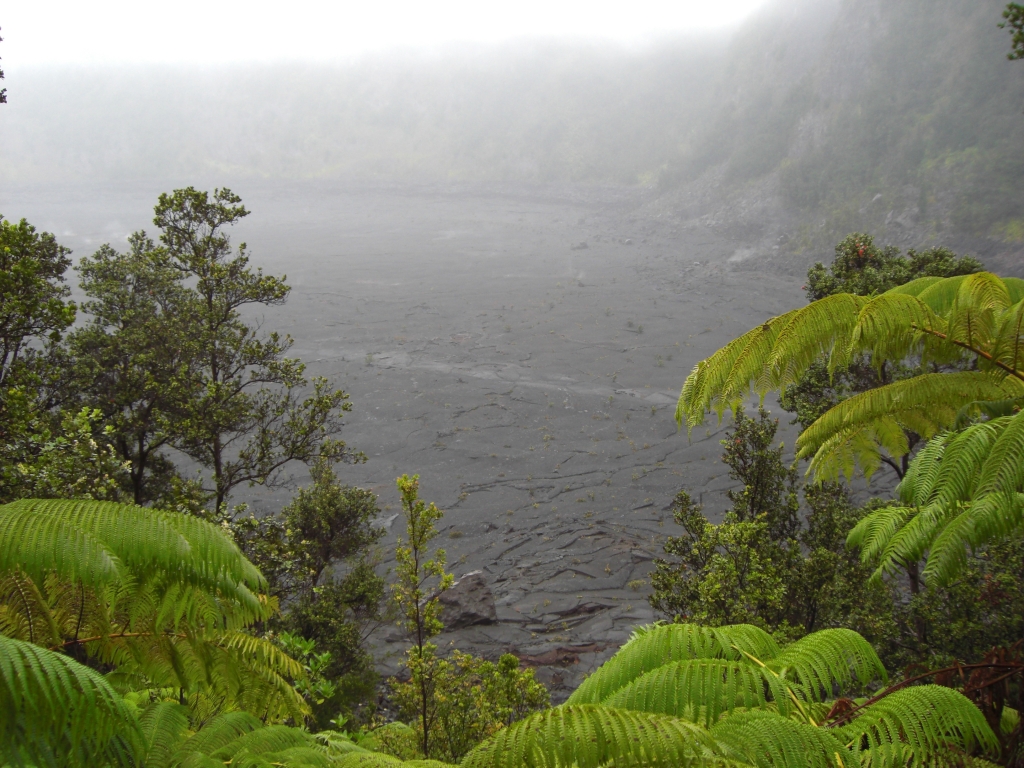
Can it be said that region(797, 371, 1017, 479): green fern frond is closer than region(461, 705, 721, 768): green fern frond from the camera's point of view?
No

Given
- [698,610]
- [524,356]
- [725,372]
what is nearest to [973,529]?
[725,372]

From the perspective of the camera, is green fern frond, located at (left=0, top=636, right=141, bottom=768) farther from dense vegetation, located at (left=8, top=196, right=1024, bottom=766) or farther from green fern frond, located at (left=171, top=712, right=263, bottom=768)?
green fern frond, located at (left=171, top=712, right=263, bottom=768)

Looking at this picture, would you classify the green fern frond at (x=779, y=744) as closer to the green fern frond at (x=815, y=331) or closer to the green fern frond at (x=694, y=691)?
the green fern frond at (x=694, y=691)

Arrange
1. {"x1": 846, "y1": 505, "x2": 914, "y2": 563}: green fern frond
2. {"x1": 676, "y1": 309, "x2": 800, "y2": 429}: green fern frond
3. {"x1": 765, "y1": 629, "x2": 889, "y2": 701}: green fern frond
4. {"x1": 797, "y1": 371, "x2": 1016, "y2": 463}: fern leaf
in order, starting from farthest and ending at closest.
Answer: {"x1": 846, "y1": 505, "x2": 914, "y2": 563}: green fern frond
{"x1": 797, "y1": 371, "x2": 1016, "y2": 463}: fern leaf
{"x1": 676, "y1": 309, "x2": 800, "y2": 429}: green fern frond
{"x1": 765, "y1": 629, "x2": 889, "y2": 701}: green fern frond

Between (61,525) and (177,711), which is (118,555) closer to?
(61,525)

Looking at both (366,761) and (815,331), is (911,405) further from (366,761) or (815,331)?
(366,761)

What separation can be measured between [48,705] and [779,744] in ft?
5.80

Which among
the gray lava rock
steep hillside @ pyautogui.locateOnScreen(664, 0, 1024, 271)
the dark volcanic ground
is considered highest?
steep hillside @ pyautogui.locateOnScreen(664, 0, 1024, 271)

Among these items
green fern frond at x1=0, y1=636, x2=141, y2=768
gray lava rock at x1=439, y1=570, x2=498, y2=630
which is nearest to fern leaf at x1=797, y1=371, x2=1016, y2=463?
green fern frond at x1=0, y1=636, x2=141, y2=768

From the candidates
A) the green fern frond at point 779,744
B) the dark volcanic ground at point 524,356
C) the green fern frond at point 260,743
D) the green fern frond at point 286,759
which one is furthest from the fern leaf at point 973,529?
the dark volcanic ground at point 524,356

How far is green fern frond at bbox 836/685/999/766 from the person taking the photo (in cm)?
199

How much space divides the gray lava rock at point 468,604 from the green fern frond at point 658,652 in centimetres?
1259

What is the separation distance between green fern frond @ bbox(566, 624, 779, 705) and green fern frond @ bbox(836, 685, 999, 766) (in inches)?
15.2

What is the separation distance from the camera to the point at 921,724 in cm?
205
